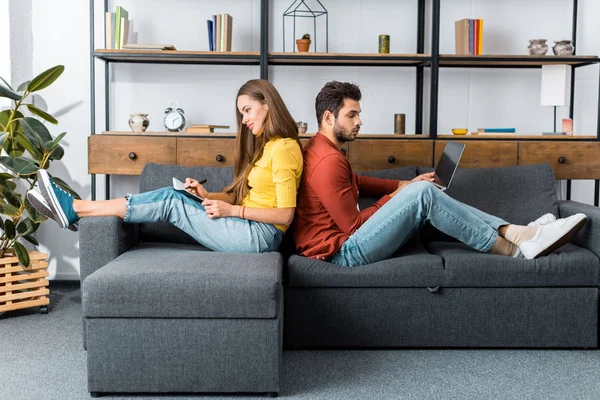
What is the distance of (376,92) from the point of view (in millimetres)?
4207

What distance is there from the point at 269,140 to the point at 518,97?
191 centimetres

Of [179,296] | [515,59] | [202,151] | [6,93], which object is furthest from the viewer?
[515,59]

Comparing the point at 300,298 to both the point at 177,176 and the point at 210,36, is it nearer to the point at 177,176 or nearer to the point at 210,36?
the point at 177,176

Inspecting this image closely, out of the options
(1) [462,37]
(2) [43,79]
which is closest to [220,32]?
(2) [43,79]

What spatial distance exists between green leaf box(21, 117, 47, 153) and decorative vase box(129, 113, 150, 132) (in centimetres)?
47

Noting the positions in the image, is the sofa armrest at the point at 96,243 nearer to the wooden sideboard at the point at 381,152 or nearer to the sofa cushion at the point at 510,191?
the wooden sideboard at the point at 381,152

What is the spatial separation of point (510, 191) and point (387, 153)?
0.67 m

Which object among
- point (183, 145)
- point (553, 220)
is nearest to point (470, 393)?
point (553, 220)

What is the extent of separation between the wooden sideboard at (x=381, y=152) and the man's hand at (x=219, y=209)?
2.95 feet

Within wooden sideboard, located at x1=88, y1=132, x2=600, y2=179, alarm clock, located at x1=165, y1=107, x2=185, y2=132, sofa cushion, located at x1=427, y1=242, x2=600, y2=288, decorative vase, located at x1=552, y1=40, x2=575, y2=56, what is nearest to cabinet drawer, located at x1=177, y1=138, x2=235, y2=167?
wooden sideboard, located at x1=88, y1=132, x2=600, y2=179

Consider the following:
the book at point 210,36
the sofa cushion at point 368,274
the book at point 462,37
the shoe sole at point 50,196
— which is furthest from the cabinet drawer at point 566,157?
the shoe sole at point 50,196

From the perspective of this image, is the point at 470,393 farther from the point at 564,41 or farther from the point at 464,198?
the point at 564,41

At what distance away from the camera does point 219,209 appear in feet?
9.61

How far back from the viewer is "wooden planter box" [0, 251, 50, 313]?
11.4 ft
